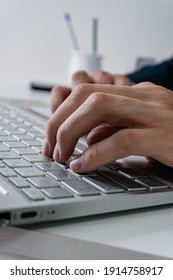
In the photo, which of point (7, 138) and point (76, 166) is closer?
point (76, 166)

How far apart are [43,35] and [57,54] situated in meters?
0.08

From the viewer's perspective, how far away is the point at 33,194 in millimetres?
352

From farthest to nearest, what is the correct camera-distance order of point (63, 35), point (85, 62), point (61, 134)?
point (63, 35)
point (85, 62)
point (61, 134)

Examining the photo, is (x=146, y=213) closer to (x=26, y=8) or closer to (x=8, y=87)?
(x=8, y=87)

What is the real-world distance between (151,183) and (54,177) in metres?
0.10

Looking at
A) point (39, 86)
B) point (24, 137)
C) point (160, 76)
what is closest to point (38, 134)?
point (24, 137)

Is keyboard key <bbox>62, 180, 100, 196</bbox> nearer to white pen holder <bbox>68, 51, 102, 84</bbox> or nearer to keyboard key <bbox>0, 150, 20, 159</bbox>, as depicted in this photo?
keyboard key <bbox>0, 150, 20, 159</bbox>

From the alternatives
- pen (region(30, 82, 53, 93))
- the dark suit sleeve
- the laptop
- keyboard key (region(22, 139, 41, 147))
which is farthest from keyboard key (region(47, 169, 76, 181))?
pen (region(30, 82, 53, 93))

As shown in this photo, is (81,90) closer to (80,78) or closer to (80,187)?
(80,187)

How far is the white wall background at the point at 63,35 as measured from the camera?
4.40ft

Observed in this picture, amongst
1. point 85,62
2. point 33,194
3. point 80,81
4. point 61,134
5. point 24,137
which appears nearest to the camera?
point 33,194

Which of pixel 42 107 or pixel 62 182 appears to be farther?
pixel 42 107

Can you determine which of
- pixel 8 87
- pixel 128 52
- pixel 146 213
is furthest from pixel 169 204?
pixel 128 52

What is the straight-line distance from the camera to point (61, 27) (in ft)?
4.64
